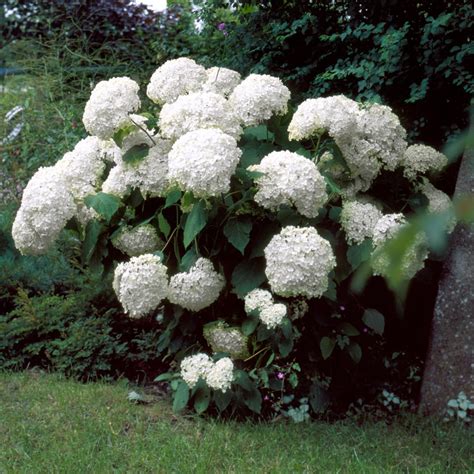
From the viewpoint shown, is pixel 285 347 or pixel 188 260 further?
pixel 188 260

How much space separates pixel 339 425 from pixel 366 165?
1296 mm

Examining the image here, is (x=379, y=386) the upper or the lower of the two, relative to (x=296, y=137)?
lower

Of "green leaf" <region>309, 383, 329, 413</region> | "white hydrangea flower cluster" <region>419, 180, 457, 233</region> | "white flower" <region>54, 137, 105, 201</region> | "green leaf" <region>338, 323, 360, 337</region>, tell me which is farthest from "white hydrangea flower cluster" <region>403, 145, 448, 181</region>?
"white flower" <region>54, 137, 105, 201</region>

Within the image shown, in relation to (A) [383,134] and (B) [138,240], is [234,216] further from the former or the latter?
(A) [383,134]

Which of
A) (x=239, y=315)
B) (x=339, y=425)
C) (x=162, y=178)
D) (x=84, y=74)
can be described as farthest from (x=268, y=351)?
(x=84, y=74)

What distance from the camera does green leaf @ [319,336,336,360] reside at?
3.70 metres

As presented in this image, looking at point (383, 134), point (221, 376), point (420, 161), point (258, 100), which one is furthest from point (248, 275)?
point (420, 161)

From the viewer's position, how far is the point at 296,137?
371 centimetres

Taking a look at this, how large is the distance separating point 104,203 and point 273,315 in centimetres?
96

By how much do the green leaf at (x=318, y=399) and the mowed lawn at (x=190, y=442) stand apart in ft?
0.27

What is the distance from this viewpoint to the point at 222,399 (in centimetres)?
366

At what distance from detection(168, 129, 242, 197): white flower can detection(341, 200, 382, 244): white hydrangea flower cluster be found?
671 mm

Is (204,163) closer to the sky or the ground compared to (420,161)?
closer to the sky

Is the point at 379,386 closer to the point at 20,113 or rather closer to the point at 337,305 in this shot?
the point at 337,305
